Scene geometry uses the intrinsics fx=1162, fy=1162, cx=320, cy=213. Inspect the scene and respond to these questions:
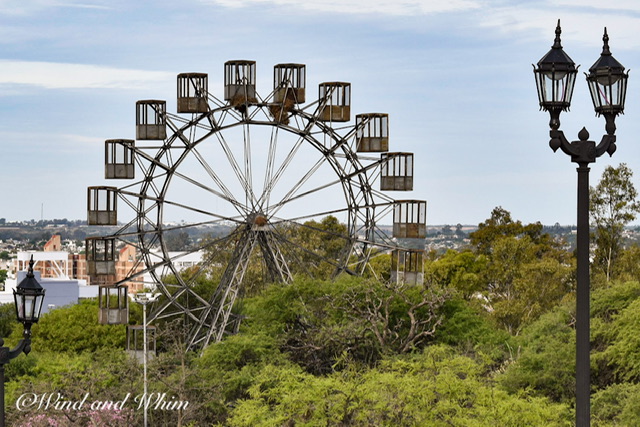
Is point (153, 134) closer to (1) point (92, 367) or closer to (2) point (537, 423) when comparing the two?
(1) point (92, 367)

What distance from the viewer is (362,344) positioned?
3444cm

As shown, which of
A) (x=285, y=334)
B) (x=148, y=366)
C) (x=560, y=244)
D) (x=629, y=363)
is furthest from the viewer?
(x=560, y=244)

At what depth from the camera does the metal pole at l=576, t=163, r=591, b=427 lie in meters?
11.5

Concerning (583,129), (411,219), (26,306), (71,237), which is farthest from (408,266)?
(71,237)

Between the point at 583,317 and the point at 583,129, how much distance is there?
75.3 inches

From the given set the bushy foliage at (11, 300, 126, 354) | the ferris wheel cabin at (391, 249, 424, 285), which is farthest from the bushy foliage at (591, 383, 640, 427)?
the bushy foliage at (11, 300, 126, 354)

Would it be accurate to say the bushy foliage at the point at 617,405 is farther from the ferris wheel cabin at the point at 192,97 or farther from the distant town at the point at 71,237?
the distant town at the point at 71,237

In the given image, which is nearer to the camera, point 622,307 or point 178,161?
point 622,307

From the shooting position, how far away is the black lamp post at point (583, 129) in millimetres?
11469

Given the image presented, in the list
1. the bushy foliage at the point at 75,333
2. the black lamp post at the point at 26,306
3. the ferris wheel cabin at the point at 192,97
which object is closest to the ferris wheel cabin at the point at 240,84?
the ferris wheel cabin at the point at 192,97

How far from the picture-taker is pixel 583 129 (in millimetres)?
11852

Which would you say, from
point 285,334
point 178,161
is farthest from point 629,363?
point 178,161

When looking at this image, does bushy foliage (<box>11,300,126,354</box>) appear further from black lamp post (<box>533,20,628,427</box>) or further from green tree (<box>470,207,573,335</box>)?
black lamp post (<box>533,20,628,427</box>)

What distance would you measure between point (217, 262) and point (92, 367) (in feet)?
131
